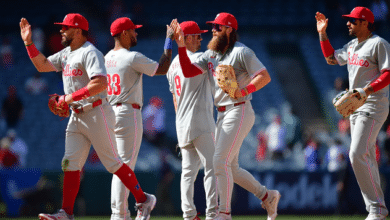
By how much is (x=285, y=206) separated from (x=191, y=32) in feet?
14.9

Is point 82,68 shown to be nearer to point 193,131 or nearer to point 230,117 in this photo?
point 193,131

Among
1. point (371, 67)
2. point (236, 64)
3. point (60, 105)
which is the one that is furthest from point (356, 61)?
point (60, 105)

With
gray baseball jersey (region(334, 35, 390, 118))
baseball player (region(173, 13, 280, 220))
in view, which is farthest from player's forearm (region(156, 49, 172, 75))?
gray baseball jersey (region(334, 35, 390, 118))

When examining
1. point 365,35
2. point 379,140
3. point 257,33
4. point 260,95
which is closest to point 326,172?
point 379,140

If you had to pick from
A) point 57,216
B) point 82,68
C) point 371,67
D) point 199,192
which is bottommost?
point 199,192

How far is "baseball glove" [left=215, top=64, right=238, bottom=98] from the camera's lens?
5.35 metres

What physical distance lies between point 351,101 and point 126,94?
248 cm

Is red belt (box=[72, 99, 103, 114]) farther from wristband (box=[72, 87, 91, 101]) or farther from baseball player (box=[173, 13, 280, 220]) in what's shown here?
baseball player (box=[173, 13, 280, 220])

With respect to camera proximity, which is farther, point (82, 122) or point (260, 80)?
point (82, 122)

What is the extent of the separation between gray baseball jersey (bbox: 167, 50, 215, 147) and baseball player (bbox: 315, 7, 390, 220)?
161 cm

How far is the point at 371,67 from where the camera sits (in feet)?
18.6

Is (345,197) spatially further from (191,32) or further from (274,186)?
(191,32)

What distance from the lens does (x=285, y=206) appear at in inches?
378

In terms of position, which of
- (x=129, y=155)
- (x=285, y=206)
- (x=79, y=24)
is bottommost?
(x=285, y=206)
